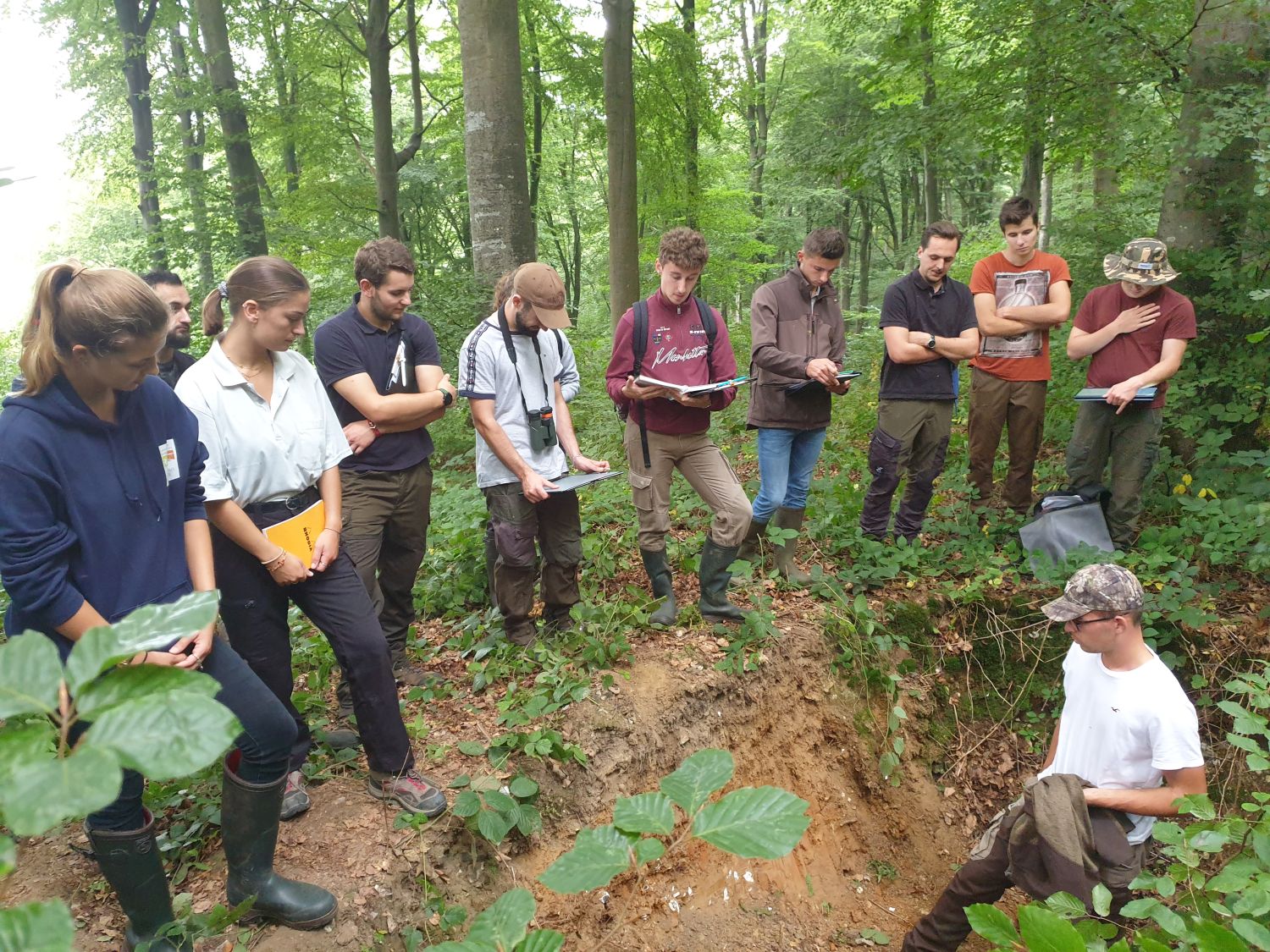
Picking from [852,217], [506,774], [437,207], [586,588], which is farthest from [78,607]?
[852,217]

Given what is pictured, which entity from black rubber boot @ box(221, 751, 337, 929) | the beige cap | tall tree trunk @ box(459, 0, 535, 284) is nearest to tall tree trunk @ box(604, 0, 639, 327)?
tall tree trunk @ box(459, 0, 535, 284)

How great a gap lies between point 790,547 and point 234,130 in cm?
1025

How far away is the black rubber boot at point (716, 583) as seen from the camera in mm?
4438

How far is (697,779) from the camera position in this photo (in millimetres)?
1141

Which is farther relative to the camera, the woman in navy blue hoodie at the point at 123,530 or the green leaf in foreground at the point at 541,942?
the woman in navy blue hoodie at the point at 123,530

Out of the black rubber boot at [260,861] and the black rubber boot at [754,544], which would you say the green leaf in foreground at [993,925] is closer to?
the black rubber boot at [260,861]

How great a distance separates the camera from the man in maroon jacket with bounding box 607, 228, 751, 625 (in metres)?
4.16

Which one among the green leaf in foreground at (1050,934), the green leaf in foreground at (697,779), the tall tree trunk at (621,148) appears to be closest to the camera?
the green leaf in foreground at (697,779)

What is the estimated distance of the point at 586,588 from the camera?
486 centimetres

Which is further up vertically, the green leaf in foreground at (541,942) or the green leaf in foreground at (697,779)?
the green leaf in foreground at (697,779)

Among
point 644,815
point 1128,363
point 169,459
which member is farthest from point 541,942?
point 1128,363

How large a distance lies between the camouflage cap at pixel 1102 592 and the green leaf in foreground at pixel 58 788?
315cm

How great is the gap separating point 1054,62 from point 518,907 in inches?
286

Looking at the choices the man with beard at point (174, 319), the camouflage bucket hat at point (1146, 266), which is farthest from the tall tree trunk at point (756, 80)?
the man with beard at point (174, 319)
